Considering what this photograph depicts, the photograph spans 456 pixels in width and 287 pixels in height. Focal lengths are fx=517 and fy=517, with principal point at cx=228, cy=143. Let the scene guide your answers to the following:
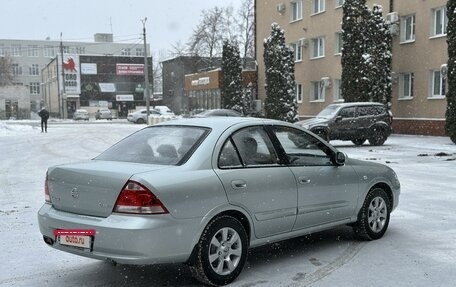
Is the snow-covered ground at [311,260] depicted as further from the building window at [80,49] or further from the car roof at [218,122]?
the building window at [80,49]

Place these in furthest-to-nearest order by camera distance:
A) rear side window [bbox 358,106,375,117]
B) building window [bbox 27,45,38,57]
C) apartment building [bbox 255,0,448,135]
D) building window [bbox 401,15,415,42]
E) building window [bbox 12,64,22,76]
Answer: building window [bbox 27,45,38,57], building window [bbox 12,64,22,76], building window [bbox 401,15,415,42], apartment building [bbox 255,0,448,135], rear side window [bbox 358,106,375,117]

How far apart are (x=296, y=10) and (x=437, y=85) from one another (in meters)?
15.5

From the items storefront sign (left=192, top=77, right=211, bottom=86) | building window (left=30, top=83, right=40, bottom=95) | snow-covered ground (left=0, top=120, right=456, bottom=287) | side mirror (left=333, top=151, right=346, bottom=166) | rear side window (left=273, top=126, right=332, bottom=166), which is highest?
building window (left=30, top=83, right=40, bottom=95)

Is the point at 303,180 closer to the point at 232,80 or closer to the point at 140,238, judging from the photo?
the point at 140,238

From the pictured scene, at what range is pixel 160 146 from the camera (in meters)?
4.99

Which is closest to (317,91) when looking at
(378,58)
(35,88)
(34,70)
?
(378,58)

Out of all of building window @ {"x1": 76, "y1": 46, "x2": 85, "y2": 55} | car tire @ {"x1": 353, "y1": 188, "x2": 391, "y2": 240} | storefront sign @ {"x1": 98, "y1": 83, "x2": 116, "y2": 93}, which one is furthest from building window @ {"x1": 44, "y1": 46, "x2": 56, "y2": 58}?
car tire @ {"x1": 353, "y1": 188, "x2": 391, "y2": 240}

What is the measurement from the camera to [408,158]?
50.8 feet

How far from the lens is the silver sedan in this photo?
4.24 metres

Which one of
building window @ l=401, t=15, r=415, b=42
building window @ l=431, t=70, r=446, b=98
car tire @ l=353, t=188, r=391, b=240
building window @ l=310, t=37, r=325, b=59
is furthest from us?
building window @ l=310, t=37, r=325, b=59

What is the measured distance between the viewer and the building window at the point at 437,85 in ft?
79.8

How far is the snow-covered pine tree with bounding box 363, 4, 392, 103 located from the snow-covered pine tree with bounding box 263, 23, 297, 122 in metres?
6.90

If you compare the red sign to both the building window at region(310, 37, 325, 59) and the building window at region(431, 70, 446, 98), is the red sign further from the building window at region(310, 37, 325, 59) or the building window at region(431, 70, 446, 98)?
the building window at region(431, 70, 446, 98)

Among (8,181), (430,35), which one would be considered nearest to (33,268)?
(8,181)
